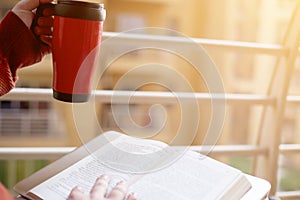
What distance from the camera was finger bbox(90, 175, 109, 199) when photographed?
0.66 metres

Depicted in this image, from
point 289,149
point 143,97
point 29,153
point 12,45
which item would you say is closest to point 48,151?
point 29,153

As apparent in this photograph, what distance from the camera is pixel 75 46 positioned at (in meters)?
0.72

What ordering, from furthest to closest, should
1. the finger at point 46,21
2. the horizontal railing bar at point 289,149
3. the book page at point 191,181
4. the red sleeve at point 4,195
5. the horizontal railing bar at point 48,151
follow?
the horizontal railing bar at point 289,149, the horizontal railing bar at point 48,151, the finger at point 46,21, the book page at point 191,181, the red sleeve at point 4,195

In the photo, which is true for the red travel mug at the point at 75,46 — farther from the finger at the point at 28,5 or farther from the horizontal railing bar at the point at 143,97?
the horizontal railing bar at the point at 143,97

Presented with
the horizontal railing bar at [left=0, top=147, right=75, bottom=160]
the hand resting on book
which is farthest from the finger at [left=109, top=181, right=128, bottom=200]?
the horizontal railing bar at [left=0, top=147, right=75, bottom=160]

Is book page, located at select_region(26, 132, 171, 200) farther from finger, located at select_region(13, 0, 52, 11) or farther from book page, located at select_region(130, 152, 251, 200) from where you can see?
finger, located at select_region(13, 0, 52, 11)

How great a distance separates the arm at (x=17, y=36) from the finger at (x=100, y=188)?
266 millimetres

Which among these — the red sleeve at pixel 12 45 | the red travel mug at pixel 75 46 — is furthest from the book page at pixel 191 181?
the red sleeve at pixel 12 45

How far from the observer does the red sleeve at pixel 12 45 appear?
2.63 feet

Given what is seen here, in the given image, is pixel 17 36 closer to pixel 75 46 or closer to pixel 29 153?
pixel 75 46

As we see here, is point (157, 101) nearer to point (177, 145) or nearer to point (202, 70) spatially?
point (202, 70)

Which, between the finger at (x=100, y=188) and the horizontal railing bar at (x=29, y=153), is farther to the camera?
the horizontal railing bar at (x=29, y=153)

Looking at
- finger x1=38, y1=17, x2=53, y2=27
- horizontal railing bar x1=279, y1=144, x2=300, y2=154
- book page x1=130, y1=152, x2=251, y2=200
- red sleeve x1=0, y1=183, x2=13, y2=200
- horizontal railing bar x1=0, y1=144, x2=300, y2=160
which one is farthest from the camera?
horizontal railing bar x1=279, y1=144, x2=300, y2=154

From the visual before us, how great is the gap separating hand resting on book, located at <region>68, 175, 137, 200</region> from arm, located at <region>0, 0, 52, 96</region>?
0.27 m
